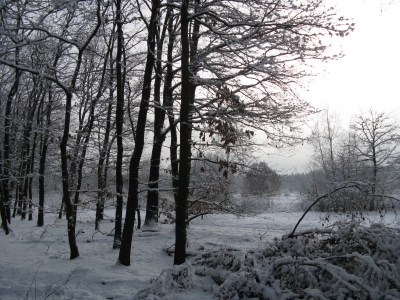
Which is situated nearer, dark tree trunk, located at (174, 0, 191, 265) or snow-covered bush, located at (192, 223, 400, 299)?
snow-covered bush, located at (192, 223, 400, 299)

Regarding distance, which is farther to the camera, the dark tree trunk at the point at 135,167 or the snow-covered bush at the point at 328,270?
the dark tree trunk at the point at 135,167

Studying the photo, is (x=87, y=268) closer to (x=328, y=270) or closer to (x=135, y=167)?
(x=135, y=167)

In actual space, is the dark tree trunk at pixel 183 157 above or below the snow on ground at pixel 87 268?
above

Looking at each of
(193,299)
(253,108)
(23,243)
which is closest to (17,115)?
(23,243)

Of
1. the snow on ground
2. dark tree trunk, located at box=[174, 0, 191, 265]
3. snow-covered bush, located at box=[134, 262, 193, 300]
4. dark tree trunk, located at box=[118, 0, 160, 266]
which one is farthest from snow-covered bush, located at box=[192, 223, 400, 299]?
dark tree trunk, located at box=[118, 0, 160, 266]

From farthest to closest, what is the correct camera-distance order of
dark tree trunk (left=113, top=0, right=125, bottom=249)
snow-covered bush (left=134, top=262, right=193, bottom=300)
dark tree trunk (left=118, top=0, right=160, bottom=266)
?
dark tree trunk (left=113, top=0, right=125, bottom=249) → dark tree trunk (left=118, top=0, right=160, bottom=266) → snow-covered bush (left=134, top=262, right=193, bottom=300)

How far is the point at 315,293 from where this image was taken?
394 cm

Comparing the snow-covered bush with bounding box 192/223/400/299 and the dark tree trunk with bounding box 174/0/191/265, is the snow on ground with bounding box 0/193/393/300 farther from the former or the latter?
the dark tree trunk with bounding box 174/0/191/265

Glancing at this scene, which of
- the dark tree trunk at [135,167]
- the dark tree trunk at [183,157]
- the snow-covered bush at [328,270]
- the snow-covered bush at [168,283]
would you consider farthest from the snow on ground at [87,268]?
the dark tree trunk at [183,157]

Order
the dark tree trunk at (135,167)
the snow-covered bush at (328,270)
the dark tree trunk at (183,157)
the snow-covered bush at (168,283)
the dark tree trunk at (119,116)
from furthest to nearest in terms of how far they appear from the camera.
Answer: the dark tree trunk at (119,116)
the dark tree trunk at (135,167)
the dark tree trunk at (183,157)
the snow-covered bush at (168,283)
the snow-covered bush at (328,270)

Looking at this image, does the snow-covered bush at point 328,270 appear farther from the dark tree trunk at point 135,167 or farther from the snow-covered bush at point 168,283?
the dark tree trunk at point 135,167

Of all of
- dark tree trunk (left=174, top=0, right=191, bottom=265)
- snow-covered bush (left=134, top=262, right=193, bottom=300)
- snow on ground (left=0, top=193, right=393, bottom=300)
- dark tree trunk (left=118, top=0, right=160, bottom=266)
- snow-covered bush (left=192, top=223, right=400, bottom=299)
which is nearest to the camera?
snow-covered bush (left=192, top=223, right=400, bottom=299)

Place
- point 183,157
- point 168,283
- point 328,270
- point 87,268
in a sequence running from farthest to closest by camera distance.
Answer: point 87,268 → point 183,157 → point 168,283 → point 328,270

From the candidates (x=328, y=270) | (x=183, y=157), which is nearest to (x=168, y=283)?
(x=183, y=157)
